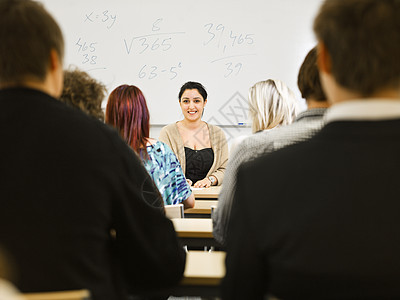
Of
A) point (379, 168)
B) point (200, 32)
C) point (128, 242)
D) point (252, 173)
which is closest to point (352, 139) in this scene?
point (379, 168)

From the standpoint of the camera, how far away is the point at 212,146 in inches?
144

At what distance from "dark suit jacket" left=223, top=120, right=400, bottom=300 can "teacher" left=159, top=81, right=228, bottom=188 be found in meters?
2.55

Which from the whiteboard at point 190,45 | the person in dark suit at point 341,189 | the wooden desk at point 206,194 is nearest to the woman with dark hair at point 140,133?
the wooden desk at point 206,194

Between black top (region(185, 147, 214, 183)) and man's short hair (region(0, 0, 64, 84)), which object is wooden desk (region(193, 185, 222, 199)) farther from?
man's short hair (region(0, 0, 64, 84))

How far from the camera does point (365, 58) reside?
720mm

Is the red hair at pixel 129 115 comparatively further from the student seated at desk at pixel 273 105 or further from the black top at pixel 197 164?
the black top at pixel 197 164

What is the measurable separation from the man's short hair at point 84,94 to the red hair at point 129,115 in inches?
28.6

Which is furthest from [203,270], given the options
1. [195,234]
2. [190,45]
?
[190,45]

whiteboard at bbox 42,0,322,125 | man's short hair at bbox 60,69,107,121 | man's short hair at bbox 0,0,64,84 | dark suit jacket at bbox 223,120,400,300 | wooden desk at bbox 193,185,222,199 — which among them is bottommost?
wooden desk at bbox 193,185,222,199

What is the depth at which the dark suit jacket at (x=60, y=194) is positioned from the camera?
838mm

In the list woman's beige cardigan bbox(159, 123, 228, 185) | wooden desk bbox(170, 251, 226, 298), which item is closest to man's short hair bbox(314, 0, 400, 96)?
wooden desk bbox(170, 251, 226, 298)

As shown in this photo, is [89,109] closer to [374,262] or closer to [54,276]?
[54,276]

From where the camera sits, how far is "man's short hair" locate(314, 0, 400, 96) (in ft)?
2.31

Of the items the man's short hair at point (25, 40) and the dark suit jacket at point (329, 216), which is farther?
the man's short hair at point (25, 40)
